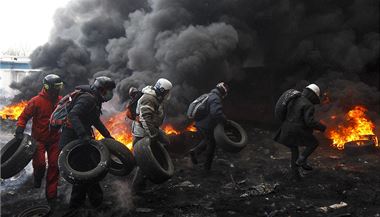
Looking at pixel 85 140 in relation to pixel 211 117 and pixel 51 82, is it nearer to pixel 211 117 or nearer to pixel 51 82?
pixel 51 82

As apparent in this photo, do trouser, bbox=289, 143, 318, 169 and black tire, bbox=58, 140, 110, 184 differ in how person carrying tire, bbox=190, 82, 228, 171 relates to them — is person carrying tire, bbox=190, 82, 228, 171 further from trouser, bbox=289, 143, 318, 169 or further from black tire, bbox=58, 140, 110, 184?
black tire, bbox=58, 140, 110, 184

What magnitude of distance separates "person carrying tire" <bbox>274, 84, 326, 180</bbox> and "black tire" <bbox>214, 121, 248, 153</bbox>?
1105mm

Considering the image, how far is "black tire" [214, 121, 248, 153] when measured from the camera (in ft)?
25.3

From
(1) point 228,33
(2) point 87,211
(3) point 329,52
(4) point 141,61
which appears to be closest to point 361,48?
(3) point 329,52

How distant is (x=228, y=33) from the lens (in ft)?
44.0

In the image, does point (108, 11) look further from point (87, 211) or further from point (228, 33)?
point (87, 211)

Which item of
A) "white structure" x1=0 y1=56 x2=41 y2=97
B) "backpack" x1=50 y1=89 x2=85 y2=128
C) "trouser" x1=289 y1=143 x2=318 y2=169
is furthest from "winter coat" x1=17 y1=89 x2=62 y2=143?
"white structure" x1=0 y1=56 x2=41 y2=97

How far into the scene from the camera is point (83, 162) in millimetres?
5668

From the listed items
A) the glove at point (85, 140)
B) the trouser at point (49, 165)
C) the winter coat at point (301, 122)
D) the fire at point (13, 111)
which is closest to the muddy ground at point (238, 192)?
the trouser at point (49, 165)

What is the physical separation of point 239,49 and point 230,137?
7.35 m

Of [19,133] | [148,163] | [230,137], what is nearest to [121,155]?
[148,163]

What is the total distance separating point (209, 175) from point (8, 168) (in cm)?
423

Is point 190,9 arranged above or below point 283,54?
above

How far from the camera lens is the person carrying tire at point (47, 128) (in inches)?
239
